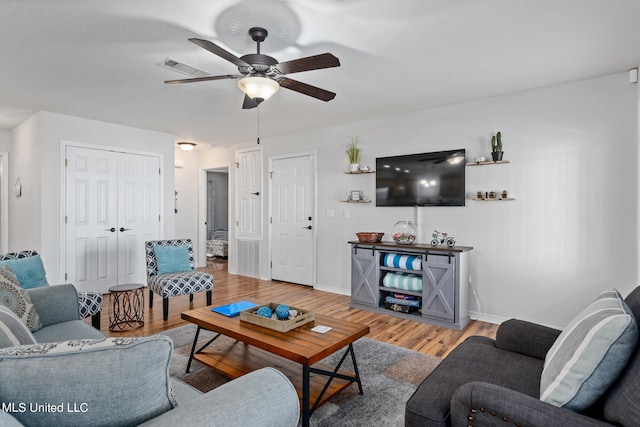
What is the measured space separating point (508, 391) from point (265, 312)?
155cm

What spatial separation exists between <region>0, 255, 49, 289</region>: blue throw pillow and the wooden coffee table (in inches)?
50.8

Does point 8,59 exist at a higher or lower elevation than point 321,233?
higher

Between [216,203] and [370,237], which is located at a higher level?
[216,203]

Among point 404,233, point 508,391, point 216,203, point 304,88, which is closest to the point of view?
point 508,391

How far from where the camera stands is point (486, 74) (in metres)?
3.24

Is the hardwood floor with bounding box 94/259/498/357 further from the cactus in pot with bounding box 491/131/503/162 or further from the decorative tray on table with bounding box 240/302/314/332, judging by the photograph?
the cactus in pot with bounding box 491/131/503/162

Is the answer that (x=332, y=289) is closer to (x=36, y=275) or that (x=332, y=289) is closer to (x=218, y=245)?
(x=36, y=275)

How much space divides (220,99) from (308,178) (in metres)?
2.01

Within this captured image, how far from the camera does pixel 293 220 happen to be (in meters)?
5.79

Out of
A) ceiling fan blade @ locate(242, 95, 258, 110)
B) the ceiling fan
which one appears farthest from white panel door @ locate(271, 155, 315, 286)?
→ the ceiling fan

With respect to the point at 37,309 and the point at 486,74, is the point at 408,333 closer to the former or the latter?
the point at 486,74

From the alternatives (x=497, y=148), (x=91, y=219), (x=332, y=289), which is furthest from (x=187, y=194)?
(x=497, y=148)

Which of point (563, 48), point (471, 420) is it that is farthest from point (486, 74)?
point (471, 420)

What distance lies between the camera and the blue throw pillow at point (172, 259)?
4184 mm
